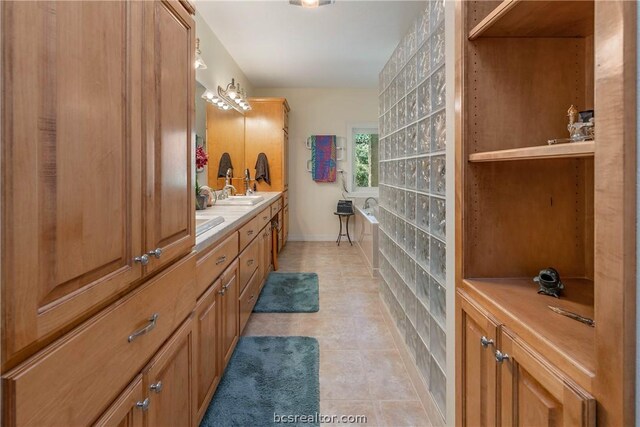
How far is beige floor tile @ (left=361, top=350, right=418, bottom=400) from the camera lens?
6.42 feet

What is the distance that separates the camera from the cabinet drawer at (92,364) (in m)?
0.56

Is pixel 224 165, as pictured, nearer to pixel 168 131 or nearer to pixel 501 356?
pixel 168 131

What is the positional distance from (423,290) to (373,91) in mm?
5135

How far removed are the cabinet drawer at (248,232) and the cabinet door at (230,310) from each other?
0.24 meters

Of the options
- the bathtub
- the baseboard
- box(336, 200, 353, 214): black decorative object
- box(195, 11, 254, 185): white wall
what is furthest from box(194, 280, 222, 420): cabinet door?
the baseboard

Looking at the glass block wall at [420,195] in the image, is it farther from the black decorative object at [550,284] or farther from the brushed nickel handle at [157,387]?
the brushed nickel handle at [157,387]

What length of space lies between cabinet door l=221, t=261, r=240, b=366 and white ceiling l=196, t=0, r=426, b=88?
2401 mm

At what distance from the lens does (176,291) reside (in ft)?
3.93

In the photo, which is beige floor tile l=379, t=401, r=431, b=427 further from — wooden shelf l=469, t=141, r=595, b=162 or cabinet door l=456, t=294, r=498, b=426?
wooden shelf l=469, t=141, r=595, b=162

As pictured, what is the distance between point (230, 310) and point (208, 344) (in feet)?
1.44

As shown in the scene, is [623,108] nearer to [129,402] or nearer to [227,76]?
[129,402]

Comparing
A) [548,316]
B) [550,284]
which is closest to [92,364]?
[548,316]

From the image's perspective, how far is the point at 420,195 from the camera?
6.31 ft

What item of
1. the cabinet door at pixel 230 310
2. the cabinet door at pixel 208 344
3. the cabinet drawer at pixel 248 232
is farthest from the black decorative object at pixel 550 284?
the cabinet drawer at pixel 248 232
